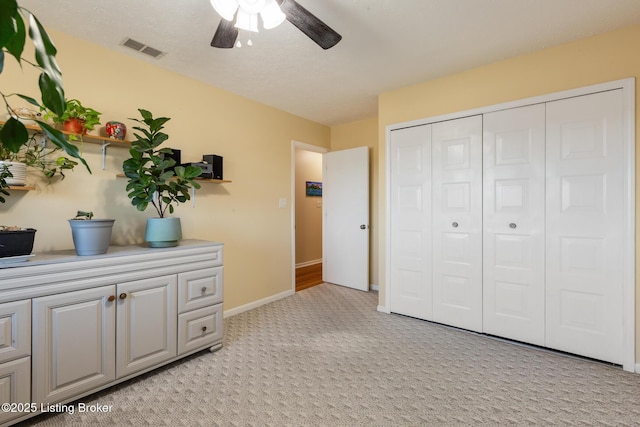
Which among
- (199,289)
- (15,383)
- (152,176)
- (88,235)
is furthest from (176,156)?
(15,383)

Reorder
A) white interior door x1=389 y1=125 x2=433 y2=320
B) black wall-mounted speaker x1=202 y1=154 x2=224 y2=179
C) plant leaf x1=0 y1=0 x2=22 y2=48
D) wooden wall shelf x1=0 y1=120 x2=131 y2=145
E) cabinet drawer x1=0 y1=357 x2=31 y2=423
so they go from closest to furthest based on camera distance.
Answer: plant leaf x1=0 y1=0 x2=22 y2=48 → cabinet drawer x1=0 y1=357 x2=31 y2=423 → wooden wall shelf x1=0 y1=120 x2=131 y2=145 → black wall-mounted speaker x1=202 y1=154 x2=224 y2=179 → white interior door x1=389 y1=125 x2=433 y2=320

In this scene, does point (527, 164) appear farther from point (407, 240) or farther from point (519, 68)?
point (407, 240)

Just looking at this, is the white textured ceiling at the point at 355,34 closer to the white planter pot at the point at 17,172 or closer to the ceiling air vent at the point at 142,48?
the ceiling air vent at the point at 142,48

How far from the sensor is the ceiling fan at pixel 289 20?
1.56 metres

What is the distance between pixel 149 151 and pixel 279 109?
196cm

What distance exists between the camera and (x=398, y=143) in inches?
126

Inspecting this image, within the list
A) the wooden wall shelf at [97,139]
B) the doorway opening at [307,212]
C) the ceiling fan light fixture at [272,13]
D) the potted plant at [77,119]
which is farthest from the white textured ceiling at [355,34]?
the doorway opening at [307,212]

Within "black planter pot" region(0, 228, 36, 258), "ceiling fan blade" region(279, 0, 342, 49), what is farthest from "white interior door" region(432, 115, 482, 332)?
"black planter pot" region(0, 228, 36, 258)

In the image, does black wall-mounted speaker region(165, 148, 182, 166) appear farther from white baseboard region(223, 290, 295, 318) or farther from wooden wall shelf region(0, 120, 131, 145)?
white baseboard region(223, 290, 295, 318)

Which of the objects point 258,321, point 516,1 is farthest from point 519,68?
point 258,321

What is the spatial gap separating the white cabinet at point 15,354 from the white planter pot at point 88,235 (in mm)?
379

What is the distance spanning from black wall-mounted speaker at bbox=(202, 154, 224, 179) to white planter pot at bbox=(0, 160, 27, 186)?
4.18 ft

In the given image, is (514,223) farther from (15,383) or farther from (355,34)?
(15,383)

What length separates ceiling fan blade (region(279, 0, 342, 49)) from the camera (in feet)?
5.15
